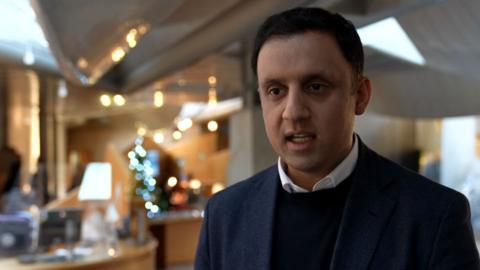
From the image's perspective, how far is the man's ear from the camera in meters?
1.45

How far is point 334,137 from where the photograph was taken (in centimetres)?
137

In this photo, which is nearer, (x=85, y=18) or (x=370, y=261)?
Result: (x=370, y=261)

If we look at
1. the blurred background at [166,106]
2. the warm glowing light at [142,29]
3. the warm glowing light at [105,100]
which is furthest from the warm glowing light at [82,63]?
the warm glowing light at [105,100]

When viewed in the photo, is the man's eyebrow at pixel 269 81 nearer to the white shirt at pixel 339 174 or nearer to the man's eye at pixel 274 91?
the man's eye at pixel 274 91

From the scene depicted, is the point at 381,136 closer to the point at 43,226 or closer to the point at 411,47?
the point at 411,47

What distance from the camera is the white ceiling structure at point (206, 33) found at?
4.48 meters

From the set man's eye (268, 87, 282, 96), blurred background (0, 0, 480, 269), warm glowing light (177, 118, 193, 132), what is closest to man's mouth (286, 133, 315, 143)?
Result: man's eye (268, 87, 282, 96)

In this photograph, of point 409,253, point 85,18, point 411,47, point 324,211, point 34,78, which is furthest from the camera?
point 34,78

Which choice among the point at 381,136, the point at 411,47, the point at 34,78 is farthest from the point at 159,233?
the point at 411,47

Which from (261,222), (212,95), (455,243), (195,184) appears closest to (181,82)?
(212,95)

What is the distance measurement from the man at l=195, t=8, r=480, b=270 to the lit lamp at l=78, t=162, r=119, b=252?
18.7 ft

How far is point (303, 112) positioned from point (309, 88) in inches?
2.3

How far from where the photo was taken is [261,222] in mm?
1542

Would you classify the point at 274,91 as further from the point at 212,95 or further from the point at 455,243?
the point at 212,95
